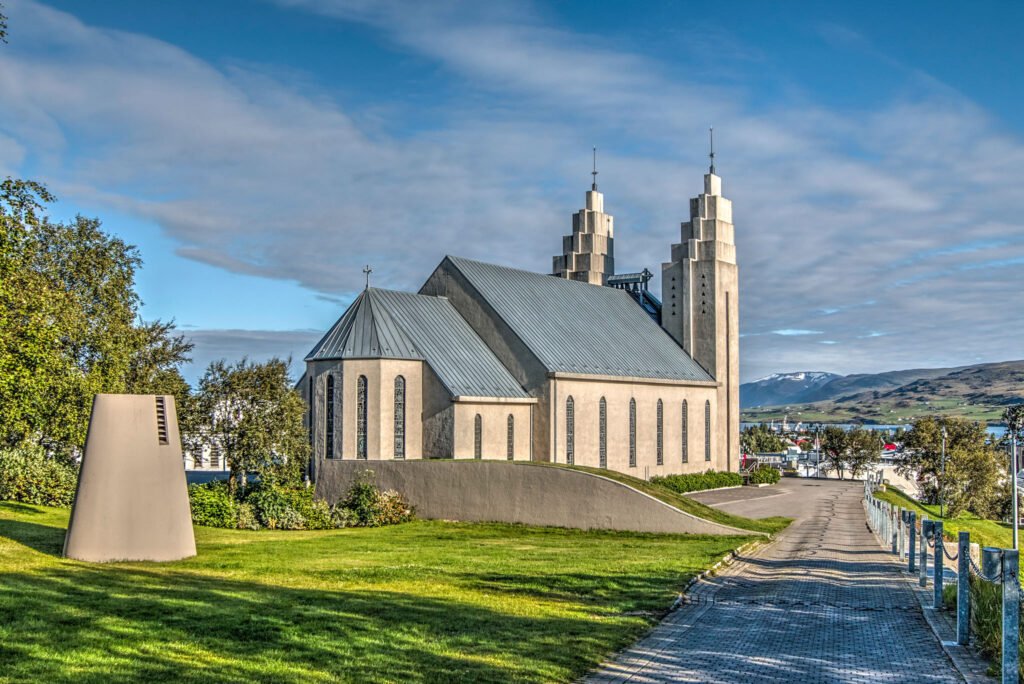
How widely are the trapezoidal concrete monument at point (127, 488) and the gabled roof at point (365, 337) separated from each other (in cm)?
1782

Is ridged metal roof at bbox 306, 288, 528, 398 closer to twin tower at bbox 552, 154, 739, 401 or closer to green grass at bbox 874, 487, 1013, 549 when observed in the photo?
twin tower at bbox 552, 154, 739, 401

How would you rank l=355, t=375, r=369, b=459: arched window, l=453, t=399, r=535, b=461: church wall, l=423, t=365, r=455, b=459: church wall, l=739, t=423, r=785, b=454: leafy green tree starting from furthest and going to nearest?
l=739, t=423, r=785, b=454: leafy green tree
l=453, t=399, r=535, b=461: church wall
l=423, t=365, r=455, b=459: church wall
l=355, t=375, r=369, b=459: arched window

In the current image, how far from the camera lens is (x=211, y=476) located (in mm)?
46000

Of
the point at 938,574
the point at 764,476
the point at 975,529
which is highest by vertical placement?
the point at 938,574

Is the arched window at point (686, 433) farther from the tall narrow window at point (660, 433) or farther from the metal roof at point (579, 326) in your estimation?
the tall narrow window at point (660, 433)

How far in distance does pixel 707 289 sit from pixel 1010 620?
47112mm

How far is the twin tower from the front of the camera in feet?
186

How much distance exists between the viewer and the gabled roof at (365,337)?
38250mm

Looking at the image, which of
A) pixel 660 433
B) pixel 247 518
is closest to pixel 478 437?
pixel 247 518

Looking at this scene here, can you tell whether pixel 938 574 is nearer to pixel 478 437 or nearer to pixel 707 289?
pixel 478 437

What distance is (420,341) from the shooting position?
133 feet

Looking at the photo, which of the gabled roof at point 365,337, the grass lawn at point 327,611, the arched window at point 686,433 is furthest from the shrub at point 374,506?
the arched window at point 686,433

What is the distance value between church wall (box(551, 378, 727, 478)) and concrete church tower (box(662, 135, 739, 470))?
1492 mm

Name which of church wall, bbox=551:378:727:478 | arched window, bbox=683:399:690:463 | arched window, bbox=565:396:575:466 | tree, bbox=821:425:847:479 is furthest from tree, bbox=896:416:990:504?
arched window, bbox=565:396:575:466
